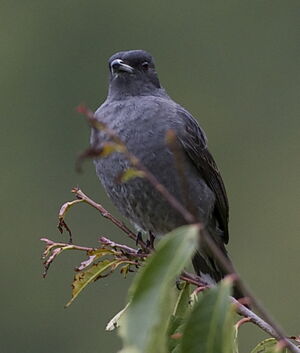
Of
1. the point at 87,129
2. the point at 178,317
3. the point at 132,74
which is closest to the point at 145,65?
the point at 132,74

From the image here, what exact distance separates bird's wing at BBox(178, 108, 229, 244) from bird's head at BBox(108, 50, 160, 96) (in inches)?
12.3

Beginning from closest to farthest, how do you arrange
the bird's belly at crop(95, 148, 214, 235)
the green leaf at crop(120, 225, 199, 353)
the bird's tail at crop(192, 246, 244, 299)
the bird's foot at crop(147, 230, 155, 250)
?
the green leaf at crop(120, 225, 199, 353)
the bird's belly at crop(95, 148, 214, 235)
the bird's foot at crop(147, 230, 155, 250)
the bird's tail at crop(192, 246, 244, 299)

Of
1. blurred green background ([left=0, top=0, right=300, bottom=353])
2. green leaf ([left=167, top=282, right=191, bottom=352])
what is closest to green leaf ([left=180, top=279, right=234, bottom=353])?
green leaf ([left=167, top=282, right=191, bottom=352])

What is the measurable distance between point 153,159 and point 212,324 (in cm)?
313

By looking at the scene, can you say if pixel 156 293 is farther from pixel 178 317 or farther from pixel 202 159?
pixel 202 159

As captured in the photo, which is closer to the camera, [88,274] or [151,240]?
[88,274]

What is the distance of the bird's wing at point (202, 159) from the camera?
7180 millimetres

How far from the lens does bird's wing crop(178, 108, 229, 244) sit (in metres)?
7.18

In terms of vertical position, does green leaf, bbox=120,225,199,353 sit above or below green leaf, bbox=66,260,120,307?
above

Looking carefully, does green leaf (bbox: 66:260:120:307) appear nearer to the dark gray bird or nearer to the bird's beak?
the dark gray bird

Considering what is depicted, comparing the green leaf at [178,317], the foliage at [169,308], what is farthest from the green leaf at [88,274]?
the foliage at [169,308]

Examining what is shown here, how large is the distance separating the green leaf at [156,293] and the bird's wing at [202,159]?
3535 mm

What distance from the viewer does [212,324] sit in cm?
364

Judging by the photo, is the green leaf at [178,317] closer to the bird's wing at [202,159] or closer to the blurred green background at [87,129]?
the bird's wing at [202,159]
